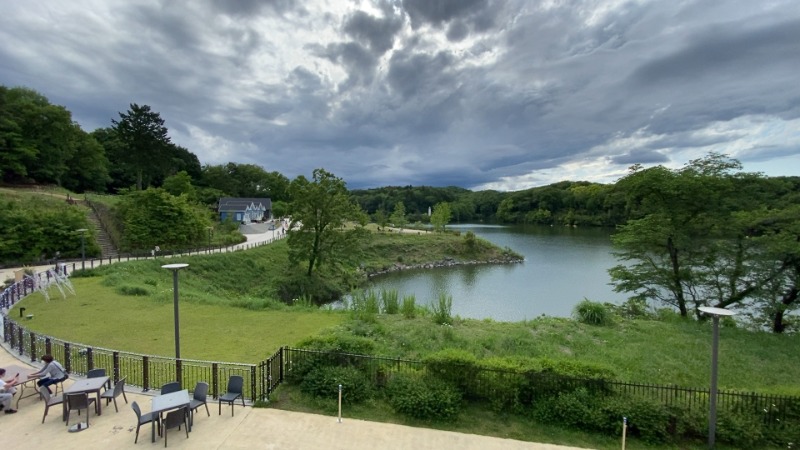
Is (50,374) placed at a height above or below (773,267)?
below

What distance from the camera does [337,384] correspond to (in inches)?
326

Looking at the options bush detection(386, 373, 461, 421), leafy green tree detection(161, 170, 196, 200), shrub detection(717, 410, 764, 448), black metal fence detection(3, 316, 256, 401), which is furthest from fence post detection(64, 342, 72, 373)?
leafy green tree detection(161, 170, 196, 200)

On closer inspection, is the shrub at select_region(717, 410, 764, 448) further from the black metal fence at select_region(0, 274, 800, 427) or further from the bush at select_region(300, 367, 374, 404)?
the bush at select_region(300, 367, 374, 404)

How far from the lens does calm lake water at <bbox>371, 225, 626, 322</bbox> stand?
2447 cm

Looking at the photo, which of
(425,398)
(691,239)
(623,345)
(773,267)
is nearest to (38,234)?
(425,398)

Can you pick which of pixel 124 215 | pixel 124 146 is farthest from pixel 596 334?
pixel 124 146

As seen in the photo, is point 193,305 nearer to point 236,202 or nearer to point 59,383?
point 59,383

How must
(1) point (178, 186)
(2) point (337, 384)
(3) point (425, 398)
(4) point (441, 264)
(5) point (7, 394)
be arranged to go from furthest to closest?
(1) point (178, 186) < (4) point (441, 264) < (2) point (337, 384) < (3) point (425, 398) < (5) point (7, 394)

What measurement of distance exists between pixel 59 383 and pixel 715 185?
24.8 meters

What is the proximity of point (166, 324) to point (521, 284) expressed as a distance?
2658cm

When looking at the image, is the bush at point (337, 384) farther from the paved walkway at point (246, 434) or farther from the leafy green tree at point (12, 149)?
the leafy green tree at point (12, 149)

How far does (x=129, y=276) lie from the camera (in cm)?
2192

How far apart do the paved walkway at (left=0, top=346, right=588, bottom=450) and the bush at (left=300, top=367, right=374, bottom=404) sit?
70cm

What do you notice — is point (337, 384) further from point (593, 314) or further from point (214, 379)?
point (593, 314)
